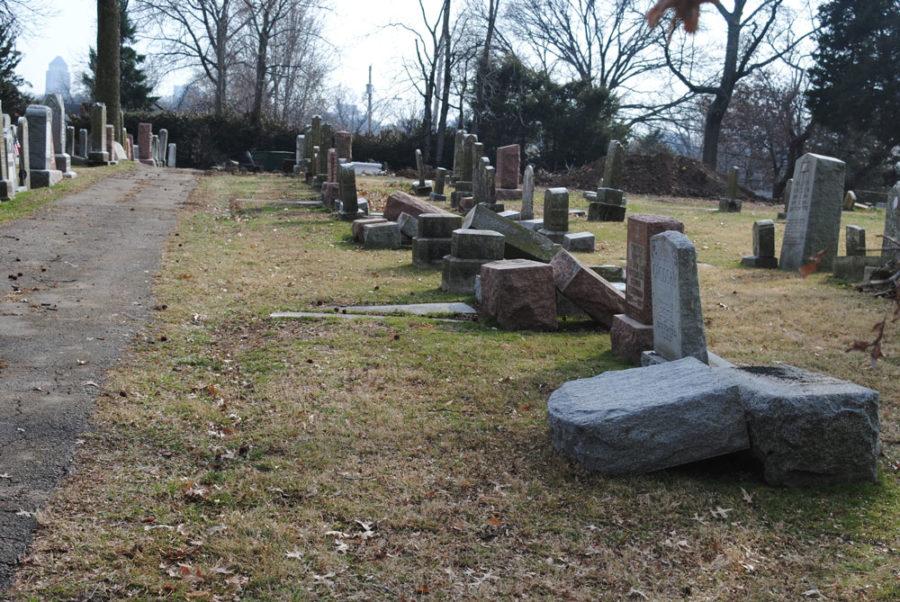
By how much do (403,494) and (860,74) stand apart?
131 feet

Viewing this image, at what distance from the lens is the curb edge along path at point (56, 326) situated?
15.9 ft

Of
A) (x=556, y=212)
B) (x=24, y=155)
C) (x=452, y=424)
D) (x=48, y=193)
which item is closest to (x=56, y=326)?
(x=452, y=424)

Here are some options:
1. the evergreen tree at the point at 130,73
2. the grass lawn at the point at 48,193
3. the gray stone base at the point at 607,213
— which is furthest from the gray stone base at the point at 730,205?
the evergreen tree at the point at 130,73

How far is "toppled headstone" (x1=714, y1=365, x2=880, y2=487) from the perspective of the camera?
5004 mm

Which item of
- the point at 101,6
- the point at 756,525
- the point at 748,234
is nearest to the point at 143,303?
the point at 756,525

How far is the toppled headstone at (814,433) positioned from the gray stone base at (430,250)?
26.7 ft

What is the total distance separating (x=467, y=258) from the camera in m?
10.9

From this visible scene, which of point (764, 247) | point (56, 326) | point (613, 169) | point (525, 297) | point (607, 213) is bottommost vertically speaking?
point (56, 326)

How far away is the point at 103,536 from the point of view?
4.24 metres

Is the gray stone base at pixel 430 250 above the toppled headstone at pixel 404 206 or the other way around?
the other way around

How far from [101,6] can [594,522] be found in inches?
1283

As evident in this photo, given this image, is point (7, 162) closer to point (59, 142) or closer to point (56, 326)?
point (59, 142)

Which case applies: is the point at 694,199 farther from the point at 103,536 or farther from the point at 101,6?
the point at 103,536

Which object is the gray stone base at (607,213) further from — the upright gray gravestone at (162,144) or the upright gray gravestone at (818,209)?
the upright gray gravestone at (162,144)
